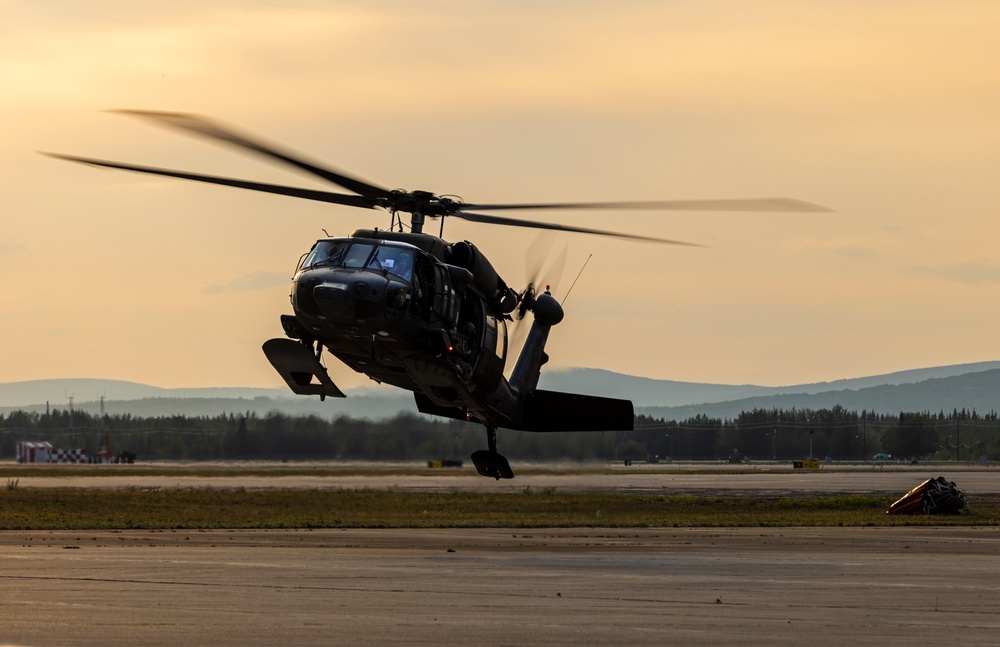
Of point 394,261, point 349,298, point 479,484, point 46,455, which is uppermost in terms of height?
point 394,261

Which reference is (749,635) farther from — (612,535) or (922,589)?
(612,535)

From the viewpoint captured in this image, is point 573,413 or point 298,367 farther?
point 573,413

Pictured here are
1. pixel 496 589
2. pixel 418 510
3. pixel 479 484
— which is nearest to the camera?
pixel 496 589

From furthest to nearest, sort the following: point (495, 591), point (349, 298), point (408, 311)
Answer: point (408, 311)
point (349, 298)
point (495, 591)

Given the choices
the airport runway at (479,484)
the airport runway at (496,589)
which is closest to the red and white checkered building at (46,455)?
the airport runway at (479,484)

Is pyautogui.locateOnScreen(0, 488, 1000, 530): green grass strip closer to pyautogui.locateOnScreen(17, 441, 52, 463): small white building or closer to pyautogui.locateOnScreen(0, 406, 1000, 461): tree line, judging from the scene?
pyautogui.locateOnScreen(0, 406, 1000, 461): tree line

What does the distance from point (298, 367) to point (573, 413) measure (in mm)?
9241

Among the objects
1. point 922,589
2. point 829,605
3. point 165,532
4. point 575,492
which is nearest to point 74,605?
point 829,605

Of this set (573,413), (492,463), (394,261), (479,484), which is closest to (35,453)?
(479,484)

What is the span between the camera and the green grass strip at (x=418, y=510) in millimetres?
40656

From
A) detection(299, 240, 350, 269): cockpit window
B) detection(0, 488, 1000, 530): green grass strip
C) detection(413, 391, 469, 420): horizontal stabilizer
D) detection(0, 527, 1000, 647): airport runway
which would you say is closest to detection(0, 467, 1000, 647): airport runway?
detection(0, 527, 1000, 647): airport runway

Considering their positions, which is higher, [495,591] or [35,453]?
[35,453]

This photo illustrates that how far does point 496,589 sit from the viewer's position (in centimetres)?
2036

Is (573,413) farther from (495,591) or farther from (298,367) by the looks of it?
(495,591)
